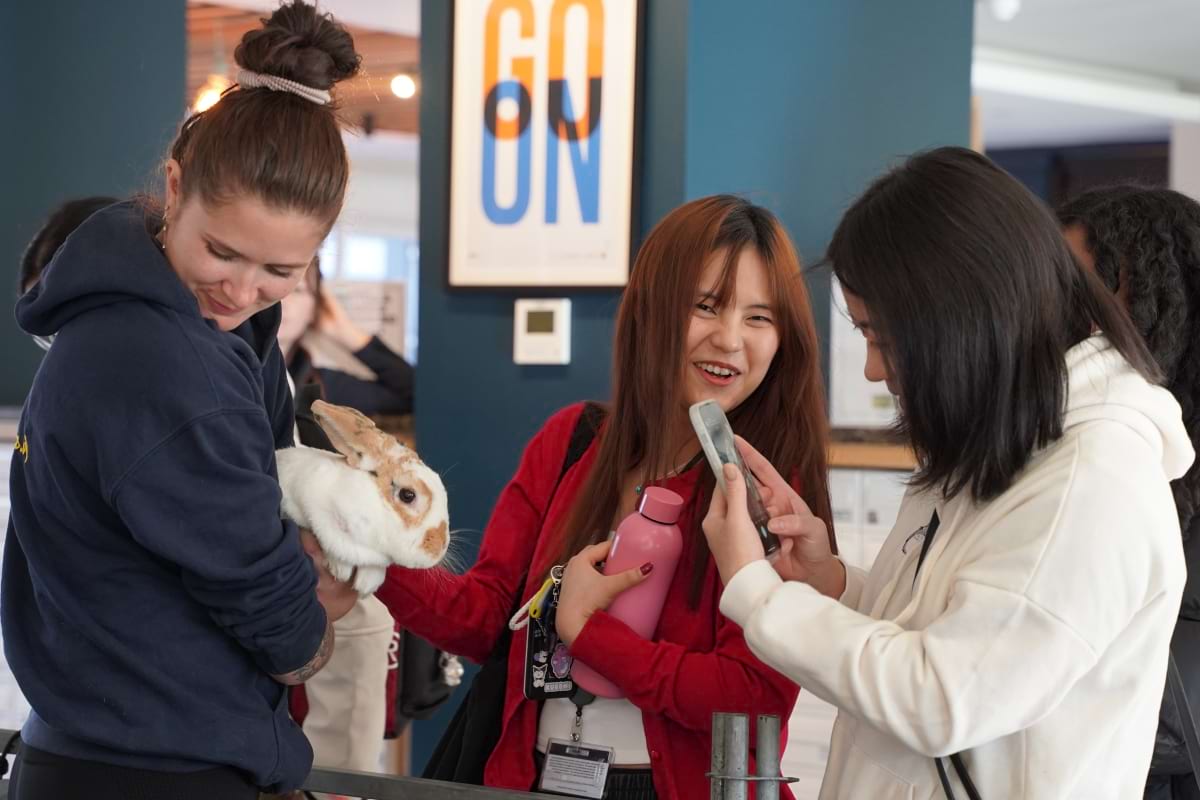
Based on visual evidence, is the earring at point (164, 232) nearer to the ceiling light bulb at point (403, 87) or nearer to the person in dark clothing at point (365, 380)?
the person in dark clothing at point (365, 380)

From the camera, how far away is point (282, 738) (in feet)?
4.42

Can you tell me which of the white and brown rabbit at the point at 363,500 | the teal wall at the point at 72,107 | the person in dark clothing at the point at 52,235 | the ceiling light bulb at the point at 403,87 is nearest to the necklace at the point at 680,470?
the white and brown rabbit at the point at 363,500

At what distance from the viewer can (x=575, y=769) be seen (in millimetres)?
1527

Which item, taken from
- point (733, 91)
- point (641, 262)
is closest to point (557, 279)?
point (733, 91)

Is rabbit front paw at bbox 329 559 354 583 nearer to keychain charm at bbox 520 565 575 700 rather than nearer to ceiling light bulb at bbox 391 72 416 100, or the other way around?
keychain charm at bbox 520 565 575 700

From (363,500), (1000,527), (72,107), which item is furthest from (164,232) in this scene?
(72,107)

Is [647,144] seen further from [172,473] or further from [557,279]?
[172,473]

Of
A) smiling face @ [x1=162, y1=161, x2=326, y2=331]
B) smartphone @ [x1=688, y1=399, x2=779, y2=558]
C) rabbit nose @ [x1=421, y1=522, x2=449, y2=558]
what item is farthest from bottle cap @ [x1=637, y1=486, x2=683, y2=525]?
smiling face @ [x1=162, y1=161, x2=326, y2=331]

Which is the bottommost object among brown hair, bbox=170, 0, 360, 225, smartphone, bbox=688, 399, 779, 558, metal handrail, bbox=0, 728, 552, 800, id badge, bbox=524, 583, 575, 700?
metal handrail, bbox=0, 728, 552, 800

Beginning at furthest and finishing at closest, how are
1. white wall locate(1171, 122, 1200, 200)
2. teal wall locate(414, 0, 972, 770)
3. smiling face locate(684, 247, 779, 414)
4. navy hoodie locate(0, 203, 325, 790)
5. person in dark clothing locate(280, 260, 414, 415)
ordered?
white wall locate(1171, 122, 1200, 200)
person in dark clothing locate(280, 260, 414, 415)
teal wall locate(414, 0, 972, 770)
smiling face locate(684, 247, 779, 414)
navy hoodie locate(0, 203, 325, 790)

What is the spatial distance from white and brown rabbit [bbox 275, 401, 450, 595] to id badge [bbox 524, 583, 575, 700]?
22cm

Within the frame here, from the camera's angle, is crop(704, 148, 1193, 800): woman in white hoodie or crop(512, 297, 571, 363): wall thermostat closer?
crop(704, 148, 1193, 800): woman in white hoodie

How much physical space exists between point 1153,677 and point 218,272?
0.98 metres

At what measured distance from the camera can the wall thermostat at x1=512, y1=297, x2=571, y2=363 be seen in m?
3.11
